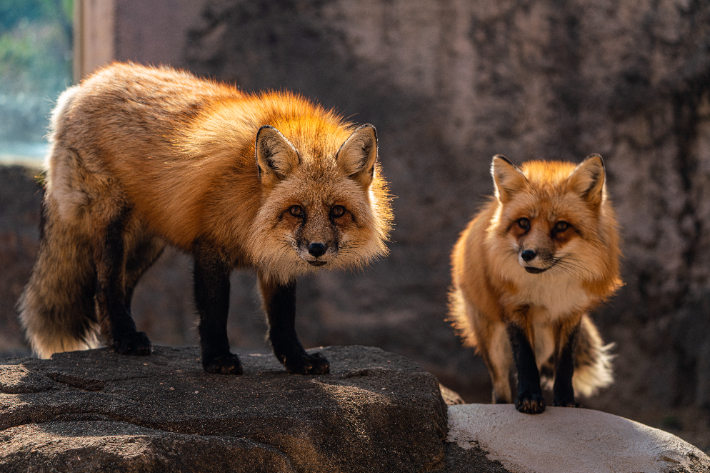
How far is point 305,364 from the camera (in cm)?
294

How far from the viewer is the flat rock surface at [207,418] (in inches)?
78.5

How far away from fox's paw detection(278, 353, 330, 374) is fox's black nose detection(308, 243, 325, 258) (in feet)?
2.18

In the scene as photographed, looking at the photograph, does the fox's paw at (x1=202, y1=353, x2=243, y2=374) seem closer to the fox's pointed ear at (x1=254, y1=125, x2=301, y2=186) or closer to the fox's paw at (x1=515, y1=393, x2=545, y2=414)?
the fox's pointed ear at (x1=254, y1=125, x2=301, y2=186)

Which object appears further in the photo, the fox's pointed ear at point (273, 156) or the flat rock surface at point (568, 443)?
the fox's pointed ear at point (273, 156)

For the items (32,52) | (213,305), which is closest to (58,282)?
(213,305)

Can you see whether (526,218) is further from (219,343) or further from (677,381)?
(677,381)

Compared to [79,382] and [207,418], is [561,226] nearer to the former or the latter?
[207,418]

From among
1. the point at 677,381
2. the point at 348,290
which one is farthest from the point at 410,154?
the point at 677,381

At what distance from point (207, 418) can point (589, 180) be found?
217cm

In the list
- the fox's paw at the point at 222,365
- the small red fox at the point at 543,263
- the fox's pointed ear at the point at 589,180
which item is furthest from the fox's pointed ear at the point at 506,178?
the fox's paw at the point at 222,365

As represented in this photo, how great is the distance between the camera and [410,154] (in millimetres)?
5922

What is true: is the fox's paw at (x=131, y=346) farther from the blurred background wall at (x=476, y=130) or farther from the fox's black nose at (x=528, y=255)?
the blurred background wall at (x=476, y=130)

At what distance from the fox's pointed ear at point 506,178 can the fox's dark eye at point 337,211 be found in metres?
1.00

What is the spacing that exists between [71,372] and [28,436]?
2.04 feet
